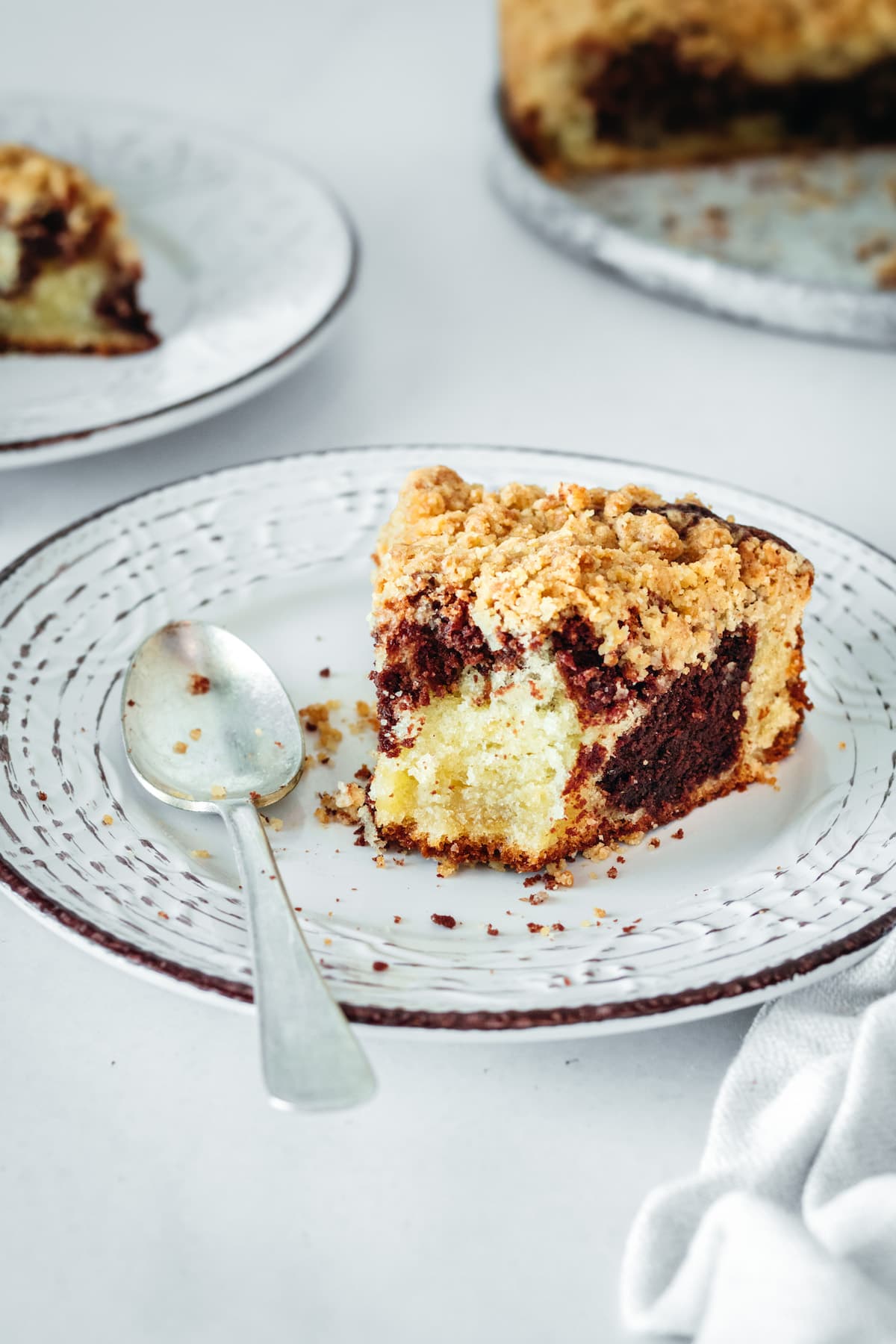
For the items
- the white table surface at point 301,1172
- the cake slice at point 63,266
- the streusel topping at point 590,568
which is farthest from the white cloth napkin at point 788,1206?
the cake slice at point 63,266

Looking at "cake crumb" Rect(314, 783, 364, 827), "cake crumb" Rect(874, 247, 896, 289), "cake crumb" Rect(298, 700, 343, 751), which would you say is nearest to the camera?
"cake crumb" Rect(314, 783, 364, 827)

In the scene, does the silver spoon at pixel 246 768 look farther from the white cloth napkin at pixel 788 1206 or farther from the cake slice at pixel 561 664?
the white cloth napkin at pixel 788 1206

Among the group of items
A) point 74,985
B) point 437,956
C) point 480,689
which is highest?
point 480,689

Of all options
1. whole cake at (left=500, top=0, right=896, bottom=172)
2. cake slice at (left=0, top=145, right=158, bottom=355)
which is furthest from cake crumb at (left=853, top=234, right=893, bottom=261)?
cake slice at (left=0, top=145, right=158, bottom=355)

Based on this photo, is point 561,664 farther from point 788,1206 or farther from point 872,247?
point 872,247

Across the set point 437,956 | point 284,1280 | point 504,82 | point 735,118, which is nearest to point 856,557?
point 437,956

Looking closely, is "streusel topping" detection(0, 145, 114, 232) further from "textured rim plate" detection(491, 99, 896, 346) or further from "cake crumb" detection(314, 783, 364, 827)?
"cake crumb" detection(314, 783, 364, 827)

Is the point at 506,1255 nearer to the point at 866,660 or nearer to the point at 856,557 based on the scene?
the point at 866,660

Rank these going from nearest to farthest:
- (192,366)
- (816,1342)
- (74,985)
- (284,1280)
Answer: (816,1342), (284,1280), (74,985), (192,366)
